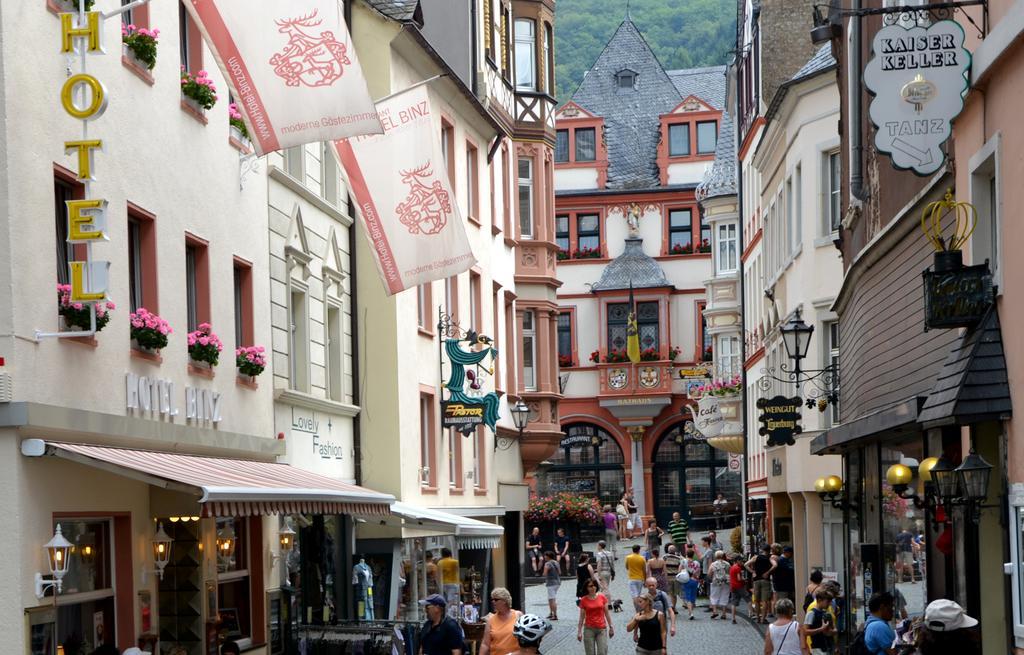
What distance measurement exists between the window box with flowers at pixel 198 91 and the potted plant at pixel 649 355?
5014cm

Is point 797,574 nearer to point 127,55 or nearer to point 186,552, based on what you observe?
point 186,552

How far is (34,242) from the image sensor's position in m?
13.0

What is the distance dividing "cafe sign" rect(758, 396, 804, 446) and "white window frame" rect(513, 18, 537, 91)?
13.7 meters

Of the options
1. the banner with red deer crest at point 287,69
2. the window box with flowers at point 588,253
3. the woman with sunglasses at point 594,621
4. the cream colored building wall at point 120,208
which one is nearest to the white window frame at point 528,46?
the woman with sunglasses at point 594,621

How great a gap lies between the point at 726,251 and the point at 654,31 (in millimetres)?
54206

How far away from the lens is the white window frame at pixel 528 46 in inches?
1527

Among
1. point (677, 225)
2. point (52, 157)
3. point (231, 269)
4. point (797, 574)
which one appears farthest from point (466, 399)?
point (677, 225)

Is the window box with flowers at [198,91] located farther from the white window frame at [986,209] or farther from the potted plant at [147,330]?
the white window frame at [986,209]

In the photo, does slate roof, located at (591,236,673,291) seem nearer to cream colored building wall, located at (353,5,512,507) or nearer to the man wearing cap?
cream colored building wall, located at (353,5,512,507)

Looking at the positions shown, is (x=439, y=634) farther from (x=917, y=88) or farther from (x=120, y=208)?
(x=917, y=88)

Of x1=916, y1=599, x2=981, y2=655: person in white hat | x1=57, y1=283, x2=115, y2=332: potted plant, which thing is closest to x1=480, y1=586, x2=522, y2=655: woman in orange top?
x1=57, y1=283, x2=115, y2=332: potted plant

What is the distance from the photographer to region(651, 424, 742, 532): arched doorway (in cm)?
6819

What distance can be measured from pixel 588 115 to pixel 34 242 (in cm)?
5760

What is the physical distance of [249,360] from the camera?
62.0 feet
